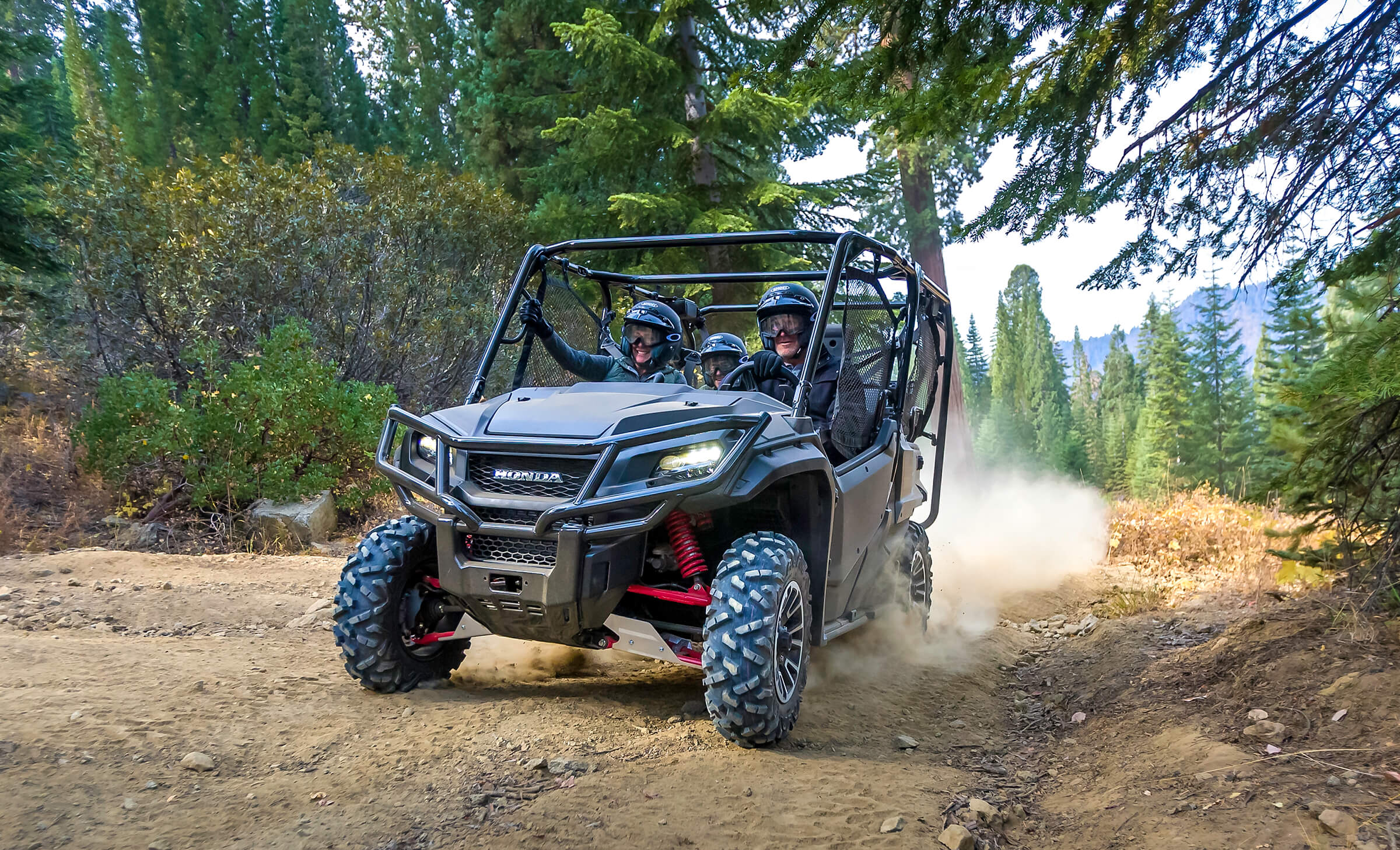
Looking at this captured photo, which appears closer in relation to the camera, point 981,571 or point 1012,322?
point 981,571

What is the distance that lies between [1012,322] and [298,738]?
63028 millimetres

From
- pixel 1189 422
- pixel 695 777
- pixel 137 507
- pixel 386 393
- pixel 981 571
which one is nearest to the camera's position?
pixel 695 777

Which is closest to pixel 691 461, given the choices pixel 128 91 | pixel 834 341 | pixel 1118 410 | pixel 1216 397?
pixel 834 341

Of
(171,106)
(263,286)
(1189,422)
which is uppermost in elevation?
(171,106)

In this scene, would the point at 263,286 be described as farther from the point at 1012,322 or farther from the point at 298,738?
the point at 1012,322

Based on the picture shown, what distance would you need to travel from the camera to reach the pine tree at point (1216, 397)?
33906 millimetres

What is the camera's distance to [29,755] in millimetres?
3082

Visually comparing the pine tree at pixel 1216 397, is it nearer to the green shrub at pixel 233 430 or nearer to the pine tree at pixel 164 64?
the green shrub at pixel 233 430

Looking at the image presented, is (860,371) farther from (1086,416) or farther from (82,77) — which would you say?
(1086,416)

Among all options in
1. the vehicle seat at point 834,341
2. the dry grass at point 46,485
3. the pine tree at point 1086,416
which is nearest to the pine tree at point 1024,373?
the pine tree at point 1086,416

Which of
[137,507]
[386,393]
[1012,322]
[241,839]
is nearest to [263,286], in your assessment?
[386,393]

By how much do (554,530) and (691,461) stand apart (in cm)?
60

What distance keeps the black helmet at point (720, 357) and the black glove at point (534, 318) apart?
1271mm

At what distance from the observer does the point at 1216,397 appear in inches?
1412
